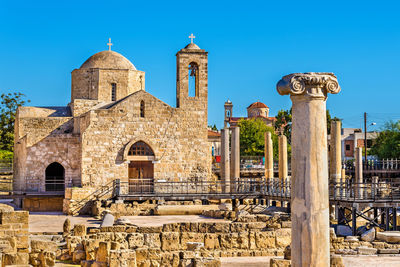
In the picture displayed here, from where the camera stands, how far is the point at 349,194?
20750mm

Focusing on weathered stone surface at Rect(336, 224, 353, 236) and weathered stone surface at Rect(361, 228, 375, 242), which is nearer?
weathered stone surface at Rect(361, 228, 375, 242)

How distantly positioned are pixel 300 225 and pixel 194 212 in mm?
18698

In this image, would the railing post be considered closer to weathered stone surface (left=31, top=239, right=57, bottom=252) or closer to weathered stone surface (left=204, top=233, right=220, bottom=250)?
weathered stone surface (left=31, top=239, right=57, bottom=252)

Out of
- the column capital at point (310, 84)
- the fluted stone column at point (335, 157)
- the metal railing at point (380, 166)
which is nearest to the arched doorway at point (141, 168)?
the fluted stone column at point (335, 157)

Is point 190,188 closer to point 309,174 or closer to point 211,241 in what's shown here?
point 211,241

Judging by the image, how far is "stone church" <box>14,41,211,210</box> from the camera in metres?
31.5

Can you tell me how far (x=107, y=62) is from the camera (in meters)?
37.7

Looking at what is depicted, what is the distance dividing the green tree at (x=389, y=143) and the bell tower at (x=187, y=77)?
23.4 meters

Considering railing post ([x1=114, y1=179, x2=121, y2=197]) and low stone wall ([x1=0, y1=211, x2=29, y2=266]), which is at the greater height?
railing post ([x1=114, y1=179, x2=121, y2=197])

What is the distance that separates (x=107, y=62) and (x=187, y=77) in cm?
665

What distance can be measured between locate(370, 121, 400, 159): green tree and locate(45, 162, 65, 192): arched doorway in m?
28.9

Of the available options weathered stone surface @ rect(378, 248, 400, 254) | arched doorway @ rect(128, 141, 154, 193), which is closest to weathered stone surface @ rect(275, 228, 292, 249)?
weathered stone surface @ rect(378, 248, 400, 254)

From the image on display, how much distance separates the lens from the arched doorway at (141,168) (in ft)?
103

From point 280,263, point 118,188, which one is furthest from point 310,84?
point 118,188
